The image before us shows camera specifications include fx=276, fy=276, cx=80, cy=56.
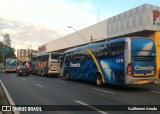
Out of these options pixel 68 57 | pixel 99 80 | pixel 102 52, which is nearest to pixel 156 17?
pixel 68 57

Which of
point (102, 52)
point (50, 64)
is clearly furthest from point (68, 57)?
point (102, 52)

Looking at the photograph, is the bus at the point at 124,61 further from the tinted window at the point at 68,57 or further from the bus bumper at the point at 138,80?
the tinted window at the point at 68,57

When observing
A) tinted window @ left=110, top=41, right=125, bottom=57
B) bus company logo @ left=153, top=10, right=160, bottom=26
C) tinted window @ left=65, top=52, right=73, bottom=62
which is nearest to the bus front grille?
tinted window @ left=110, top=41, right=125, bottom=57

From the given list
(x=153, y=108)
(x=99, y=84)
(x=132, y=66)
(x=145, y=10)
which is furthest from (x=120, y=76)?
(x=145, y=10)

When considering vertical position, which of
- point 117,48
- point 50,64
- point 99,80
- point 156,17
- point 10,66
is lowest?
point 99,80

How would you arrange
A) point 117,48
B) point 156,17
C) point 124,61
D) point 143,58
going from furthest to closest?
point 156,17 → point 117,48 → point 143,58 → point 124,61

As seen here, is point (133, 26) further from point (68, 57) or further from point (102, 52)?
point (102, 52)

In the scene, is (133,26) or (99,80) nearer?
(99,80)

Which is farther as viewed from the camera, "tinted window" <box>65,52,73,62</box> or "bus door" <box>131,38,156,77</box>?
"tinted window" <box>65,52,73,62</box>

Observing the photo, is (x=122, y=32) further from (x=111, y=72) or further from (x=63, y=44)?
(x=63, y=44)

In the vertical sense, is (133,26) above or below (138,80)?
above

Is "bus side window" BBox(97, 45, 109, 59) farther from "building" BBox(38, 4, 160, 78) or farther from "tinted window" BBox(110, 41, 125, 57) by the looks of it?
"building" BBox(38, 4, 160, 78)

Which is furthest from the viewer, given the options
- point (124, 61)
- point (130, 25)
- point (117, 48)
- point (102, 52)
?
point (130, 25)

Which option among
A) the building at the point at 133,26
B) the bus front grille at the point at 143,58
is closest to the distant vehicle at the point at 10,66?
the building at the point at 133,26
